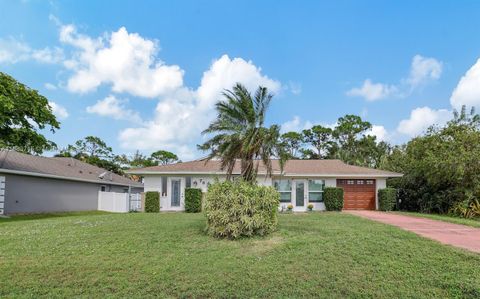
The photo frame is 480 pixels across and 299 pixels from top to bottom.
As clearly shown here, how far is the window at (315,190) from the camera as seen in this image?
1928 cm

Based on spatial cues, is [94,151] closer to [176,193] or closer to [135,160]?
[135,160]

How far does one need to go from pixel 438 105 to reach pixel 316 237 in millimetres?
16302

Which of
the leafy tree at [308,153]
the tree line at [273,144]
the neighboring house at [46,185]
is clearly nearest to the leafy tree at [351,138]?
the leafy tree at [308,153]

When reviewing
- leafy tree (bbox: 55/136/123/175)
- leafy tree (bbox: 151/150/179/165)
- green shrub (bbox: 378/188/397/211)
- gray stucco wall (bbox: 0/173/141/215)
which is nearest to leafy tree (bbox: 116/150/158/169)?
leafy tree (bbox: 55/136/123/175)

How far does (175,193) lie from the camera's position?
62.7 ft

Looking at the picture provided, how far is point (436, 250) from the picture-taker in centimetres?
711

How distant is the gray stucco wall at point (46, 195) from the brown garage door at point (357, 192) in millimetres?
17784

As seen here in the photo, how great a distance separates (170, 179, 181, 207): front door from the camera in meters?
19.0

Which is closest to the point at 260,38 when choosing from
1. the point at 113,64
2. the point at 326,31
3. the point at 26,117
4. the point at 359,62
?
the point at 326,31

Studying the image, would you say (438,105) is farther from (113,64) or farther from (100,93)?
(100,93)

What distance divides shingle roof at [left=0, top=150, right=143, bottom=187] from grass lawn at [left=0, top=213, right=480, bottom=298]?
36.5 ft

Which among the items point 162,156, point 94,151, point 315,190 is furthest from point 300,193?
point 94,151

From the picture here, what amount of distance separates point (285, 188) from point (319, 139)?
22.5m

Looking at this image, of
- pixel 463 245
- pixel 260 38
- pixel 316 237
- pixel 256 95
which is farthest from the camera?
pixel 260 38
